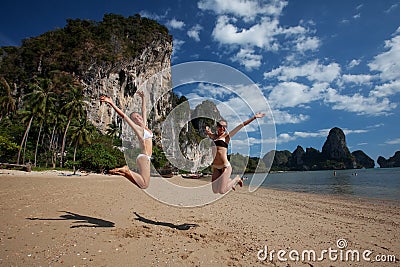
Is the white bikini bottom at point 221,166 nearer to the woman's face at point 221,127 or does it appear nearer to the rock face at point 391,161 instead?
→ the woman's face at point 221,127

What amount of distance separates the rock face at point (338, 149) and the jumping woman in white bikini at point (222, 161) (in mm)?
205630

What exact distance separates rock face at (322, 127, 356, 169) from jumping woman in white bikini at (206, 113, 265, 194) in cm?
20563

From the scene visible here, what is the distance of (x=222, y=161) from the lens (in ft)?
17.0

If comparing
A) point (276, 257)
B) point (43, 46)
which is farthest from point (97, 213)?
point (43, 46)

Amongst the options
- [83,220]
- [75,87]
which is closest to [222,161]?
[83,220]

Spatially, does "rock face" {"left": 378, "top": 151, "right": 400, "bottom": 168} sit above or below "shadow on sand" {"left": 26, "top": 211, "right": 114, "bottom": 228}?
above

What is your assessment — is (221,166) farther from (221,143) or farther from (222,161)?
(221,143)

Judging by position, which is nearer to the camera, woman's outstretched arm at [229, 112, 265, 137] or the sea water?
woman's outstretched arm at [229, 112, 265, 137]

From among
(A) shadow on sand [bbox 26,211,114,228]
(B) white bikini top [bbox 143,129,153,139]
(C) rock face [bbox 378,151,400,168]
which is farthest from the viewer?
(C) rock face [bbox 378,151,400,168]

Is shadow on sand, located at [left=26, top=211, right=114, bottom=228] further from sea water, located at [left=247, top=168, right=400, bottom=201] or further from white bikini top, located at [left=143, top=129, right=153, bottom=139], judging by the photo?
sea water, located at [left=247, top=168, right=400, bottom=201]

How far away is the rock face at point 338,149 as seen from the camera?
179625 mm

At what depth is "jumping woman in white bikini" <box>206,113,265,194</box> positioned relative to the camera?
16.9 feet

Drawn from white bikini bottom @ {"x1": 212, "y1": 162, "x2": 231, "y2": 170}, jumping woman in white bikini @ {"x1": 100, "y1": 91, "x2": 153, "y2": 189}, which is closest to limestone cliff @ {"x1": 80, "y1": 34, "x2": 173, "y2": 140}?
jumping woman in white bikini @ {"x1": 100, "y1": 91, "x2": 153, "y2": 189}

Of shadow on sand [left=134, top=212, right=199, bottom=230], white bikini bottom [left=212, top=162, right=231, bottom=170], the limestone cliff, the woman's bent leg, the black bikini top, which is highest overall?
the limestone cliff
